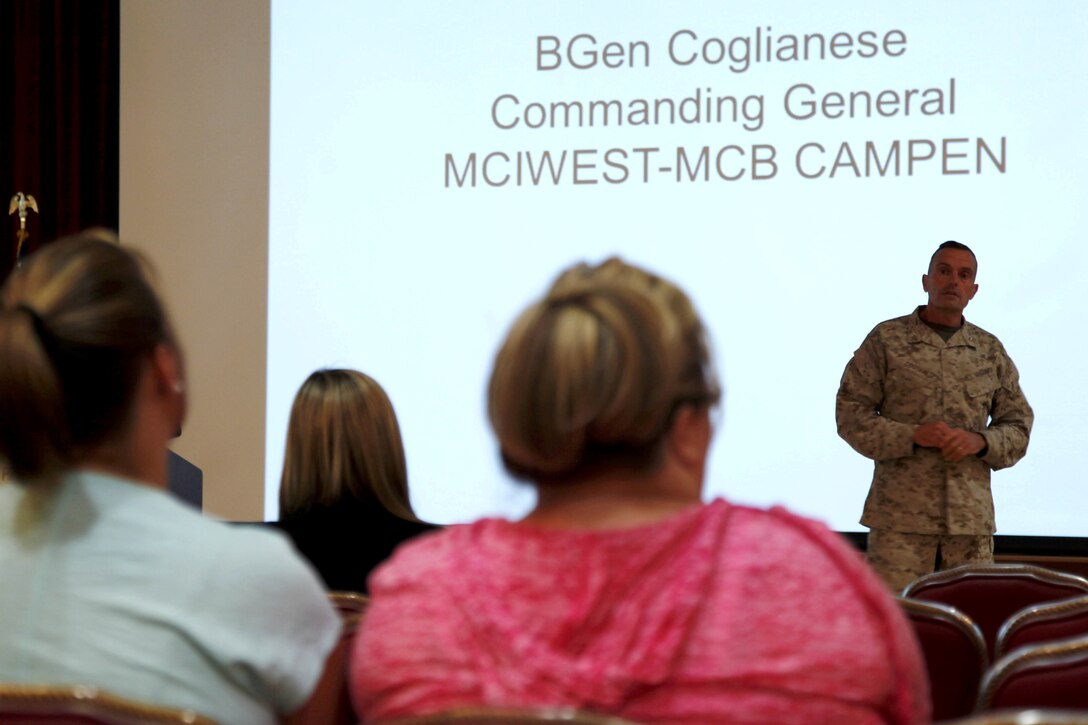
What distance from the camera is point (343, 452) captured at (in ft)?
7.89

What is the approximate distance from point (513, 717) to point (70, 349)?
0.66 m

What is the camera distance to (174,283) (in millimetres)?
5988

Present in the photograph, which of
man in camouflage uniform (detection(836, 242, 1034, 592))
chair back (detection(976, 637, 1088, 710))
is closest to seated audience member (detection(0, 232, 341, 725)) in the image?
chair back (detection(976, 637, 1088, 710))

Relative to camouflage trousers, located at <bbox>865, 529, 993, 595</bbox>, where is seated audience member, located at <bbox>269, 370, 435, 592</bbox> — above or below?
above

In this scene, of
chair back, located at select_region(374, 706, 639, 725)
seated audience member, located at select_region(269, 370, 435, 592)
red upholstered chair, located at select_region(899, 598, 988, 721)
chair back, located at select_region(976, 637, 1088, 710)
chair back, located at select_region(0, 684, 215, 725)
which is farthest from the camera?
Result: seated audience member, located at select_region(269, 370, 435, 592)

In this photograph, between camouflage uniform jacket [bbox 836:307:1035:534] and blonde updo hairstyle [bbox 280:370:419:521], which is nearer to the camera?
blonde updo hairstyle [bbox 280:370:419:521]

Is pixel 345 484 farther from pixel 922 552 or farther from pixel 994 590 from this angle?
pixel 922 552

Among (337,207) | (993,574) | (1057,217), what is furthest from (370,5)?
(993,574)

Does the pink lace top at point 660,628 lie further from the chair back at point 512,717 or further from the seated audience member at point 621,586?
the chair back at point 512,717

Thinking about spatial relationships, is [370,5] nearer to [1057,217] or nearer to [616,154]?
[616,154]

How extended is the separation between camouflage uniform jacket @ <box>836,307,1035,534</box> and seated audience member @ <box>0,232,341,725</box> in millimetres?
3230

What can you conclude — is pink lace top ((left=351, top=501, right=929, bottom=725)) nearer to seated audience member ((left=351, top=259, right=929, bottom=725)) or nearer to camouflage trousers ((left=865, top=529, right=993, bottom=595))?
seated audience member ((left=351, top=259, right=929, bottom=725))

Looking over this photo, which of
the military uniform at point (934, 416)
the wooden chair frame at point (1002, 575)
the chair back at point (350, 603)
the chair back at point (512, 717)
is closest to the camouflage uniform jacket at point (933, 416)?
the military uniform at point (934, 416)

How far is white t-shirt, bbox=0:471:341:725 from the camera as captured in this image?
4.13ft
